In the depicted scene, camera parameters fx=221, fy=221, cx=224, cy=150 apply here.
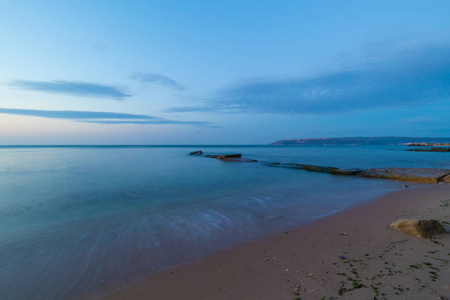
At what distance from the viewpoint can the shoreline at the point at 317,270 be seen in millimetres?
4020

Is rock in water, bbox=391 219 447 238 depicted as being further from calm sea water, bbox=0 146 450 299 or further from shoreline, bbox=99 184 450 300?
calm sea water, bbox=0 146 450 299

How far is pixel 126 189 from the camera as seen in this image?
1648 cm

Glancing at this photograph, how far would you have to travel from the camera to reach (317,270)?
4754 millimetres

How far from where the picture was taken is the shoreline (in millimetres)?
4020

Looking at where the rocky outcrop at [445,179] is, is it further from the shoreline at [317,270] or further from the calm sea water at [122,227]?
the shoreline at [317,270]

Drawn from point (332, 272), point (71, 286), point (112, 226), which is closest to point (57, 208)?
point (112, 226)

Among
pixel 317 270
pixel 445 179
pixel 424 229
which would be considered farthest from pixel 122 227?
pixel 445 179

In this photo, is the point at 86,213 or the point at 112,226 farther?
the point at 86,213

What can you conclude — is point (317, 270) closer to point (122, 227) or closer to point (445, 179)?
point (122, 227)

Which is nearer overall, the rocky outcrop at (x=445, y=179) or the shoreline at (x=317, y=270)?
the shoreline at (x=317, y=270)

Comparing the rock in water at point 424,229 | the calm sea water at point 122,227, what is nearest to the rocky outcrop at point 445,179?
the calm sea water at point 122,227

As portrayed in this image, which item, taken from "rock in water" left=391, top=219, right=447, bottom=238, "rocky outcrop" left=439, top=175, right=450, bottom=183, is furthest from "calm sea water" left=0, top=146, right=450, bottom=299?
"rocky outcrop" left=439, top=175, right=450, bottom=183

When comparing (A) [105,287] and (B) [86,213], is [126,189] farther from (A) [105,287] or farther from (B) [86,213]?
(A) [105,287]

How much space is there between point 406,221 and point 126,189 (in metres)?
16.2
